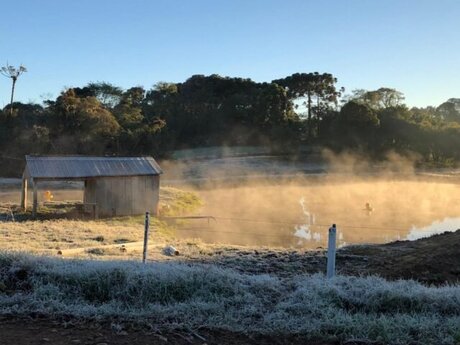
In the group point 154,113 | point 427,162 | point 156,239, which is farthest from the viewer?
point 154,113

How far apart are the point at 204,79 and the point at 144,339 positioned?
7859cm

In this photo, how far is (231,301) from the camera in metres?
5.64

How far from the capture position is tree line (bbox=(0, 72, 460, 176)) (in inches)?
1986

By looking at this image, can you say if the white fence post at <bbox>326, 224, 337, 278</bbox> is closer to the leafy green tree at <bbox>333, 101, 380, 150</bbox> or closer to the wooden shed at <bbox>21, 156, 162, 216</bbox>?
the wooden shed at <bbox>21, 156, 162, 216</bbox>

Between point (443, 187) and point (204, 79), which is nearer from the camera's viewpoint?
point (443, 187)

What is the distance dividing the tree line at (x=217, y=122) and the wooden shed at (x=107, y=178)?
23.6 m

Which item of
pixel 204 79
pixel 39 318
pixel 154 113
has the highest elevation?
pixel 204 79

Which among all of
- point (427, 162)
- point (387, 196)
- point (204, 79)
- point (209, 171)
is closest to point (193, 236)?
point (387, 196)

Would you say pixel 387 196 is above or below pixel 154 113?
below

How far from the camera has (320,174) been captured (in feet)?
178

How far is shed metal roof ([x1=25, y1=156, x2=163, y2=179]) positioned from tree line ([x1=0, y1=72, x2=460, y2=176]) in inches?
925

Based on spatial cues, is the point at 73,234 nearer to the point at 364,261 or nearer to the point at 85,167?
the point at 85,167

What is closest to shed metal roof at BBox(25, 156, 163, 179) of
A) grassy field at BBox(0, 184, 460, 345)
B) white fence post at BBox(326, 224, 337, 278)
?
grassy field at BBox(0, 184, 460, 345)

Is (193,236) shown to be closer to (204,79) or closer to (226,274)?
(226,274)
